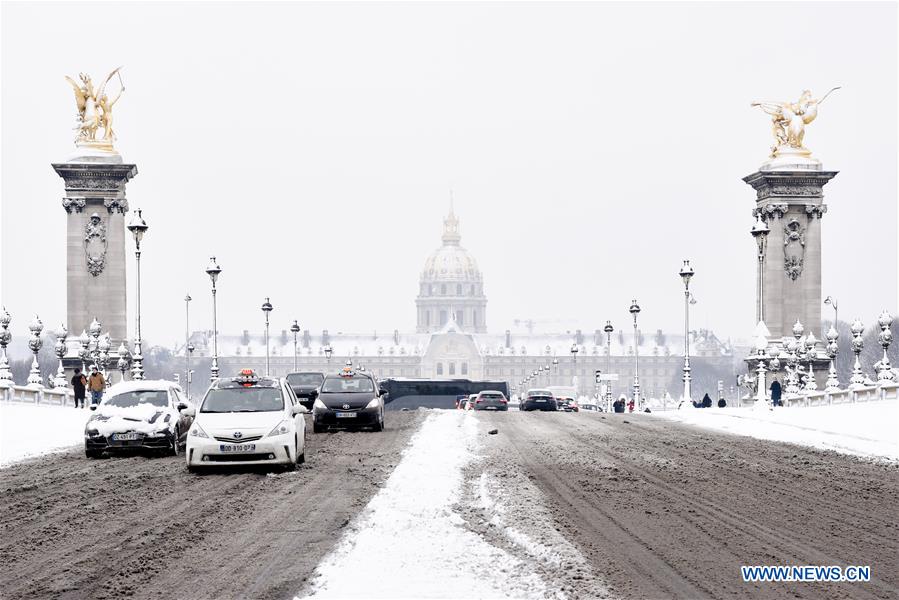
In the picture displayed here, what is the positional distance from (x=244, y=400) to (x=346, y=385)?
1227 cm

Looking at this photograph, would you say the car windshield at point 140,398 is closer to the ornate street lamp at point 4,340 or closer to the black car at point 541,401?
the ornate street lamp at point 4,340

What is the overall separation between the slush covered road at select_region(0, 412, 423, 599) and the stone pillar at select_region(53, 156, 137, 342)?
Answer: 4567 cm

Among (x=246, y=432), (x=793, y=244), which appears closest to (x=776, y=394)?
(x=793, y=244)

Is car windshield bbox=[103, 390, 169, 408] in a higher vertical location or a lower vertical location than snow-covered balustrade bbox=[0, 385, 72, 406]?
higher

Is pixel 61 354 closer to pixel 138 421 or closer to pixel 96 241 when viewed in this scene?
pixel 96 241

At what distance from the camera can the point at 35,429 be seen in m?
36.9

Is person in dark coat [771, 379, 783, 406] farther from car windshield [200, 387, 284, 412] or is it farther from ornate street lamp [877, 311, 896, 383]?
car windshield [200, 387, 284, 412]

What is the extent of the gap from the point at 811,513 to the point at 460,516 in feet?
14.2

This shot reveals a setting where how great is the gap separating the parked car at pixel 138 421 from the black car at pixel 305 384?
18198mm

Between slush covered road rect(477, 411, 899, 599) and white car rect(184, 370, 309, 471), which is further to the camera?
white car rect(184, 370, 309, 471)

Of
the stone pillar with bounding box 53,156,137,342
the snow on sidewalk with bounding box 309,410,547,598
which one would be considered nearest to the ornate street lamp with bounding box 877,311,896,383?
the stone pillar with bounding box 53,156,137,342

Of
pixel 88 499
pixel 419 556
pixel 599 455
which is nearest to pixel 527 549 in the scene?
pixel 419 556

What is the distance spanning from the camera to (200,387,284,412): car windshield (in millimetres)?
23656

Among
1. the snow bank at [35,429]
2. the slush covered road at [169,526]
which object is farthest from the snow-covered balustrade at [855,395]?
the slush covered road at [169,526]
